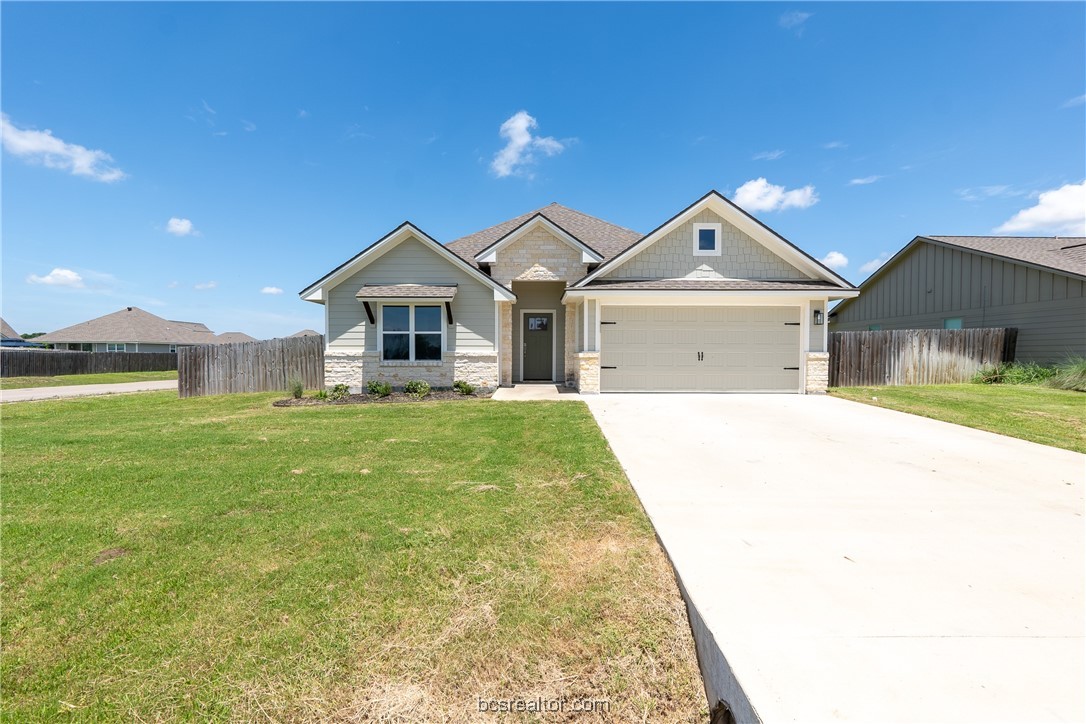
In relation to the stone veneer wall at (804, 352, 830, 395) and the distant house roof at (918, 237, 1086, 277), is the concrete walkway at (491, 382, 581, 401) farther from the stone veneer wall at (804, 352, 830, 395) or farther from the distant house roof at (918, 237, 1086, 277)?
the distant house roof at (918, 237, 1086, 277)

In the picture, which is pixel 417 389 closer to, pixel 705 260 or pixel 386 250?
pixel 386 250

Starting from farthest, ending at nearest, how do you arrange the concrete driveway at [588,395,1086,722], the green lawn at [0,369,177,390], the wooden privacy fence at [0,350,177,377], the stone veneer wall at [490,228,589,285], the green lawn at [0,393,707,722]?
the wooden privacy fence at [0,350,177,377] → the green lawn at [0,369,177,390] → the stone veneer wall at [490,228,589,285] → the green lawn at [0,393,707,722] → the concrete driveway at [588,395,1086,722]

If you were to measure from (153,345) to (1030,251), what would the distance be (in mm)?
52384

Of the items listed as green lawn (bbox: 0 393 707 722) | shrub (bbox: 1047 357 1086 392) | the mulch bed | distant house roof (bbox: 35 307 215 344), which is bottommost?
green lawn (bbox: 0 393 707 722)

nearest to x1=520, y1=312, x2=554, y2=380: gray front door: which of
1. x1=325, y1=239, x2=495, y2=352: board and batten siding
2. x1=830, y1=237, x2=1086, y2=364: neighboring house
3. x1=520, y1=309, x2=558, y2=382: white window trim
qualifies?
x1=520, y1=309, x2=558, y2=382: white window trim

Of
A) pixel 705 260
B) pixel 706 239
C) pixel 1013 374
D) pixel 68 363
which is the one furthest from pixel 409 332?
pixel 68 363

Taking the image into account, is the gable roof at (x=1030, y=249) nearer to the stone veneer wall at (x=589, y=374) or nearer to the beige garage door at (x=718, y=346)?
the beige garage door at (x=718, y=346)

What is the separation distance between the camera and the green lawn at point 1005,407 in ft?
23.2

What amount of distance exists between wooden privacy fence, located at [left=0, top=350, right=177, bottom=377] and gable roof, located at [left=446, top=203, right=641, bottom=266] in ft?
72.1

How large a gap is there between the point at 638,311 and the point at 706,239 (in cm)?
290

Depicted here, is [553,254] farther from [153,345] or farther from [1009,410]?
[153,345]

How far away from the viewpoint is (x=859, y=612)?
247cm

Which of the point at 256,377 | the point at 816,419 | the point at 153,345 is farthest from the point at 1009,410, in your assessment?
the point at 153,345

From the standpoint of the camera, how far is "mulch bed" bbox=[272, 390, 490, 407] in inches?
433
